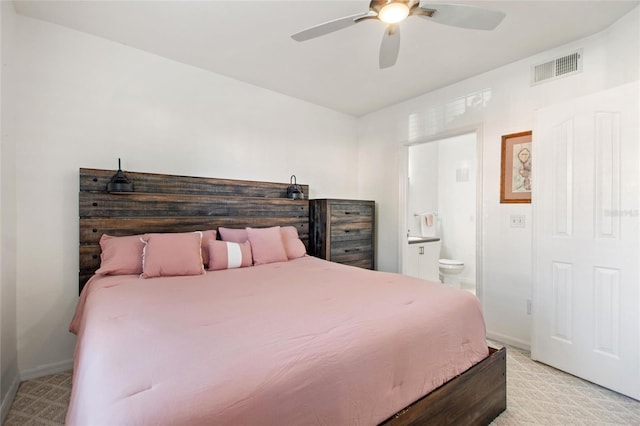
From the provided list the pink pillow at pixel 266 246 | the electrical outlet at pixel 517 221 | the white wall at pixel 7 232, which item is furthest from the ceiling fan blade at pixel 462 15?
the white wall at pixel 7 232

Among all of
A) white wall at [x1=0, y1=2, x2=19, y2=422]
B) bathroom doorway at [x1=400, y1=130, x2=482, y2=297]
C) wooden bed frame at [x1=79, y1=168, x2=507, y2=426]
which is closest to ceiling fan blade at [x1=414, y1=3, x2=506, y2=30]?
wooden bed frame at [x1=79, y1=168, x2=507, y2=426]

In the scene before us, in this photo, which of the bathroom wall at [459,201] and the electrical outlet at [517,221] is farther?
the bathroom wall at [459,201]

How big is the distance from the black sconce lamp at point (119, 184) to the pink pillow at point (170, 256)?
433mm

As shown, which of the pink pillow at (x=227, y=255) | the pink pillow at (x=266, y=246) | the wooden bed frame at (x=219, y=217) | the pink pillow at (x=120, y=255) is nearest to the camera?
the wooden bed frame at (x=219, y=217)

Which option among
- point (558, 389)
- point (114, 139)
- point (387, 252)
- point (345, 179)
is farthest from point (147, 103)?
point (558, 389)

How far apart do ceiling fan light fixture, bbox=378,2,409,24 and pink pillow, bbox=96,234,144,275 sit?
7.67 ft

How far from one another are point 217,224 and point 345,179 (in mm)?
2067

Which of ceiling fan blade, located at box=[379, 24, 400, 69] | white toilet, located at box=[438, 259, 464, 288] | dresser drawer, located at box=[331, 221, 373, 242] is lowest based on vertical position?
white toilet, located at box=[438, 259, 464, 288]

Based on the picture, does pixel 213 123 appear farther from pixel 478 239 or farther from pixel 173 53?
pixel 478 239

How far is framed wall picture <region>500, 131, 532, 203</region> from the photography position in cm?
275

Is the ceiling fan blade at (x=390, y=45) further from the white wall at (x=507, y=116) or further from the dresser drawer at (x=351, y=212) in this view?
the dresser drawer at (x=351, y=212)

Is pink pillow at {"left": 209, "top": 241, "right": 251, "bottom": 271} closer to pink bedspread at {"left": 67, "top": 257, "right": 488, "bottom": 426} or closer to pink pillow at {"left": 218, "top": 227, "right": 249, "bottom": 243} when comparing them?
pink pillow at {"left": 218, "top": 227, "right": 249, "bottom": 243}

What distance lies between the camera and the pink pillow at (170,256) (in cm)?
223

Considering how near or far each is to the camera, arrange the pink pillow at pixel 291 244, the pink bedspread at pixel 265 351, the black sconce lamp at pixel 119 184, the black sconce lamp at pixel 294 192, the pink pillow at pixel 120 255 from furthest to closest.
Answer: the black sconce lamp at pixel 294 192 < the pink pillow at pixel 291 244 < the black sconce lamp at pixel 119 184 < the pink pillow at pixel 120 255 < the pink bedspread at pixel 265 351
